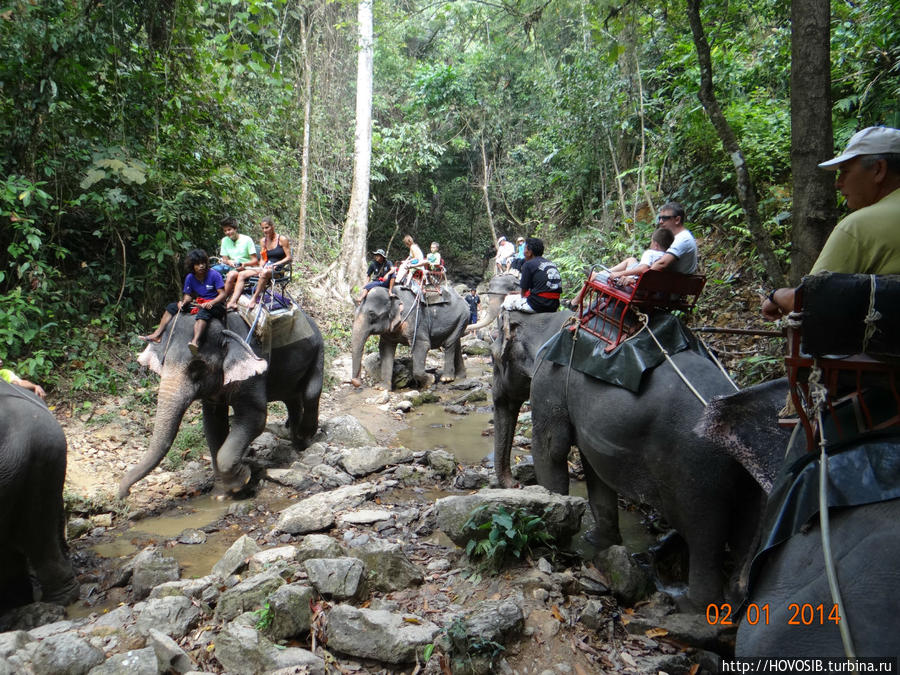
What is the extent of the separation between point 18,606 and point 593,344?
4392 mm

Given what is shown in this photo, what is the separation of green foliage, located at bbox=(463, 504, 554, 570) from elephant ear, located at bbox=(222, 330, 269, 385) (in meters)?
2.88

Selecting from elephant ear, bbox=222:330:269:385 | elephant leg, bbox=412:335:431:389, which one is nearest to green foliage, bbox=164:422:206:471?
elephant ear, bbox=222:330:269:385

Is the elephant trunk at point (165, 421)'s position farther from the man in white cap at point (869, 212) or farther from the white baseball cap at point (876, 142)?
the white baseball cap at point (876, 142)

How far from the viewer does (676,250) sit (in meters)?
4.07

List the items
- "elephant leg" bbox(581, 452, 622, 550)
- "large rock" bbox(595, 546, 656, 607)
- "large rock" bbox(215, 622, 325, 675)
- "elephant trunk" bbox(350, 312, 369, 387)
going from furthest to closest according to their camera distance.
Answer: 1. "elephant trunk" bbox(350, 312, 369, 387)
2. "elephant leg" bbox(581, 452, 622, 550)
3. "large rock" bbox(595, 546, 656, 607)
4. "large rock" bbox(215, 622, 325, 675)

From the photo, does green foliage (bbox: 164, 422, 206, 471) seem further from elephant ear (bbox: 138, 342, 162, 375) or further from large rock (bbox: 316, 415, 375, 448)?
large rock (bbox: 316, 415, 375, 448)

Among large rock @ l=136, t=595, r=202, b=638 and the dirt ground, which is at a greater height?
large rock @ l=136, t=595, r=202, b=638

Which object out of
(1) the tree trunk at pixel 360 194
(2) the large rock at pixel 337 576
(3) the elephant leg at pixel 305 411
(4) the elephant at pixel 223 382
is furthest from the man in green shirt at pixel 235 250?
(1) the tree trunk at pixel 360 194

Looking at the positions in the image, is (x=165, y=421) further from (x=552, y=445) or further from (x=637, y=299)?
(x=637, y=299)

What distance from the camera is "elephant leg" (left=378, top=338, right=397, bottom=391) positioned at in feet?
34.9

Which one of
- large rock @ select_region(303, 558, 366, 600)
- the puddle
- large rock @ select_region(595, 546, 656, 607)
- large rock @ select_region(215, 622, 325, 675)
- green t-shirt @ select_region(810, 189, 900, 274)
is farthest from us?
the puddle

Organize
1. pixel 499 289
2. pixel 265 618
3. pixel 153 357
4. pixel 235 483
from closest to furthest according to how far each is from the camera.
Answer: pixel 265 618 → pixel 153 357 → pixel 235 483 → pixel 499 289

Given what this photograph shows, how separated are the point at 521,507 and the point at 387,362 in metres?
7.25

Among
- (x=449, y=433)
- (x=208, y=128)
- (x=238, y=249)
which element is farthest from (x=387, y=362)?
(x=208, y=128)
